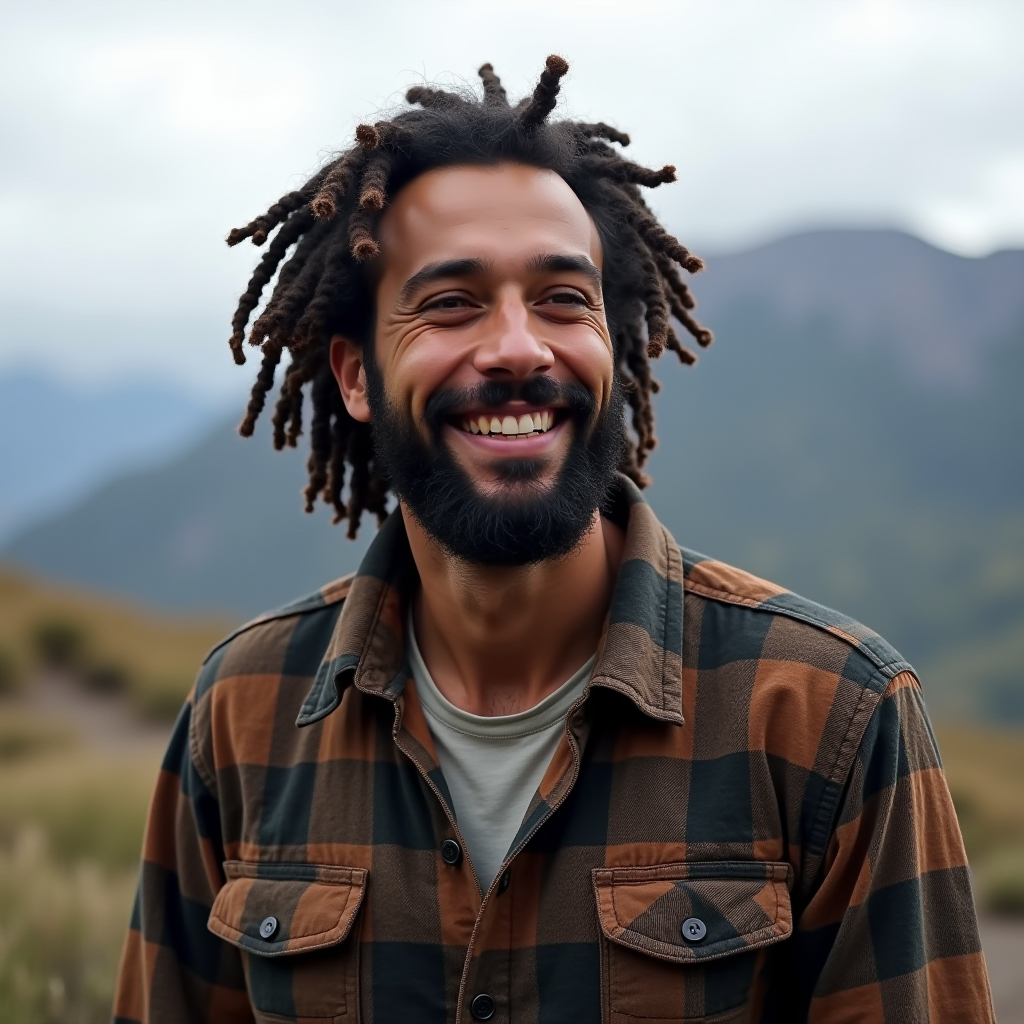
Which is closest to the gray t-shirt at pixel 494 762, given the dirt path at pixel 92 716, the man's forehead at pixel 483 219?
the man's forehead at pixel 483 219

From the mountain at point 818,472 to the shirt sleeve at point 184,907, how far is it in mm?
51709

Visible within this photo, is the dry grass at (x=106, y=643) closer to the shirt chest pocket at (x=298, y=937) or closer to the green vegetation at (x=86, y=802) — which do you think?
the green vegetation at (x=86, y=802)

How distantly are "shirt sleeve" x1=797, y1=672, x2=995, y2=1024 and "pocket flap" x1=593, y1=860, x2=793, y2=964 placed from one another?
79 millimetres

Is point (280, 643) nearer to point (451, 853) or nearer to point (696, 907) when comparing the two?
point (451, 853)

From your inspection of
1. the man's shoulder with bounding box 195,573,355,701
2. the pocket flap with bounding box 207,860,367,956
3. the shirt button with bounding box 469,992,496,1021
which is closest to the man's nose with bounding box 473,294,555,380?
the man's shoulder with bounding box 195,573,355,701

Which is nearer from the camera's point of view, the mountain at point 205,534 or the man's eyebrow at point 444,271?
the man's eyebrow at point 444,271

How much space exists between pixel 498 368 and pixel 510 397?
0.19 ft

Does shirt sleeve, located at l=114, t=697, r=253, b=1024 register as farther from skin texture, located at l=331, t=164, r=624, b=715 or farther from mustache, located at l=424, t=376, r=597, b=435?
mustache, located at l=424, t=376, r=597, b=435

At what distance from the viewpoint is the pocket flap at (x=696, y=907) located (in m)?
2.15

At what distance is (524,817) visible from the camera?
7.59 feet

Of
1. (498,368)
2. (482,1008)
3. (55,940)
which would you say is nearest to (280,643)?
(498,368)

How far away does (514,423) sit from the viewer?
8.02ft

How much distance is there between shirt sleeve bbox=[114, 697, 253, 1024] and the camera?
2.68 meters

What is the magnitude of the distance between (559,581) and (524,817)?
0.46 metres
